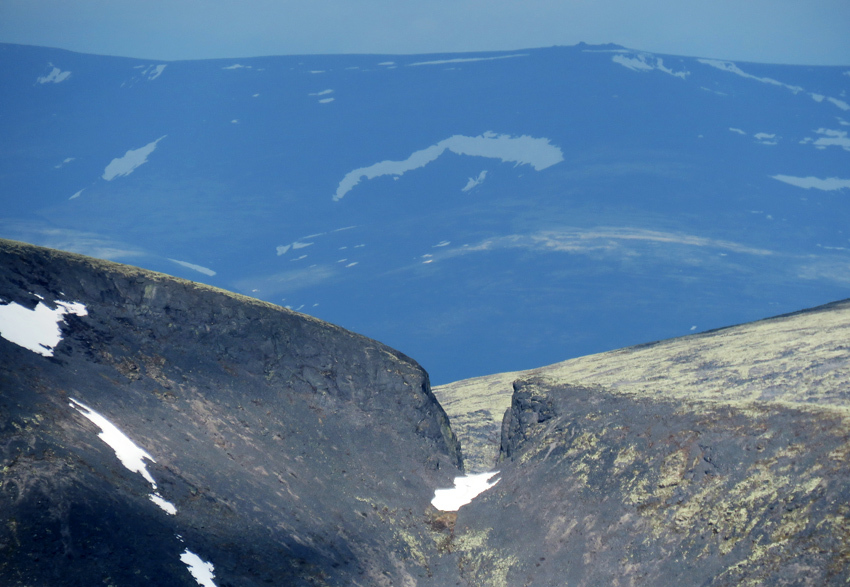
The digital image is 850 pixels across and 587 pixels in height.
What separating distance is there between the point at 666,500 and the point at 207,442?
22.9 meters

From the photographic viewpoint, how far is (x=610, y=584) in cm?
3525

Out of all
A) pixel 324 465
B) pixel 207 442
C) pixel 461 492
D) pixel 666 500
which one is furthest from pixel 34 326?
pixel 666 500

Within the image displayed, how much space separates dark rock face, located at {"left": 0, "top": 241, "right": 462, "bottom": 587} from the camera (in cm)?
3006

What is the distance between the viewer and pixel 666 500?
37.4 metres

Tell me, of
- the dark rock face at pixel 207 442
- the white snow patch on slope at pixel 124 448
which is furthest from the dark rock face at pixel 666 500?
the white snow patch on slope at pixel 124 448

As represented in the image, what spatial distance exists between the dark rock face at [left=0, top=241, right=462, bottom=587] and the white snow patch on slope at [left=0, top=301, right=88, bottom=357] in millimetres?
548

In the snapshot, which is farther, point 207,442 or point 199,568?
point 207,442

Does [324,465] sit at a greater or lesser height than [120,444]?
lesser

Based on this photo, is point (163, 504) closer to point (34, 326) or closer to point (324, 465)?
point (324, 465)

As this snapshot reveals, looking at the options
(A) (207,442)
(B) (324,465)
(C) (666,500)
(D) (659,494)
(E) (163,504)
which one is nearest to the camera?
(E) (163,504)

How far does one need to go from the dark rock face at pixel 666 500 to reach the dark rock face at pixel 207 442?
193 inches

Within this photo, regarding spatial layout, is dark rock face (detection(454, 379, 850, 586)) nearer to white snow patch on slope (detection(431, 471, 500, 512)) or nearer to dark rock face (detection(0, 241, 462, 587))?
white snow patch on slope (detection(431, 471, 500, 512))

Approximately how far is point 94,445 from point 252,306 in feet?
62.0

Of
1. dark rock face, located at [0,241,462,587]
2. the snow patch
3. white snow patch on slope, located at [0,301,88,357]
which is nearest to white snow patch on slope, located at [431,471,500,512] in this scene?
dark rock face, located at [0,241,462,587]
